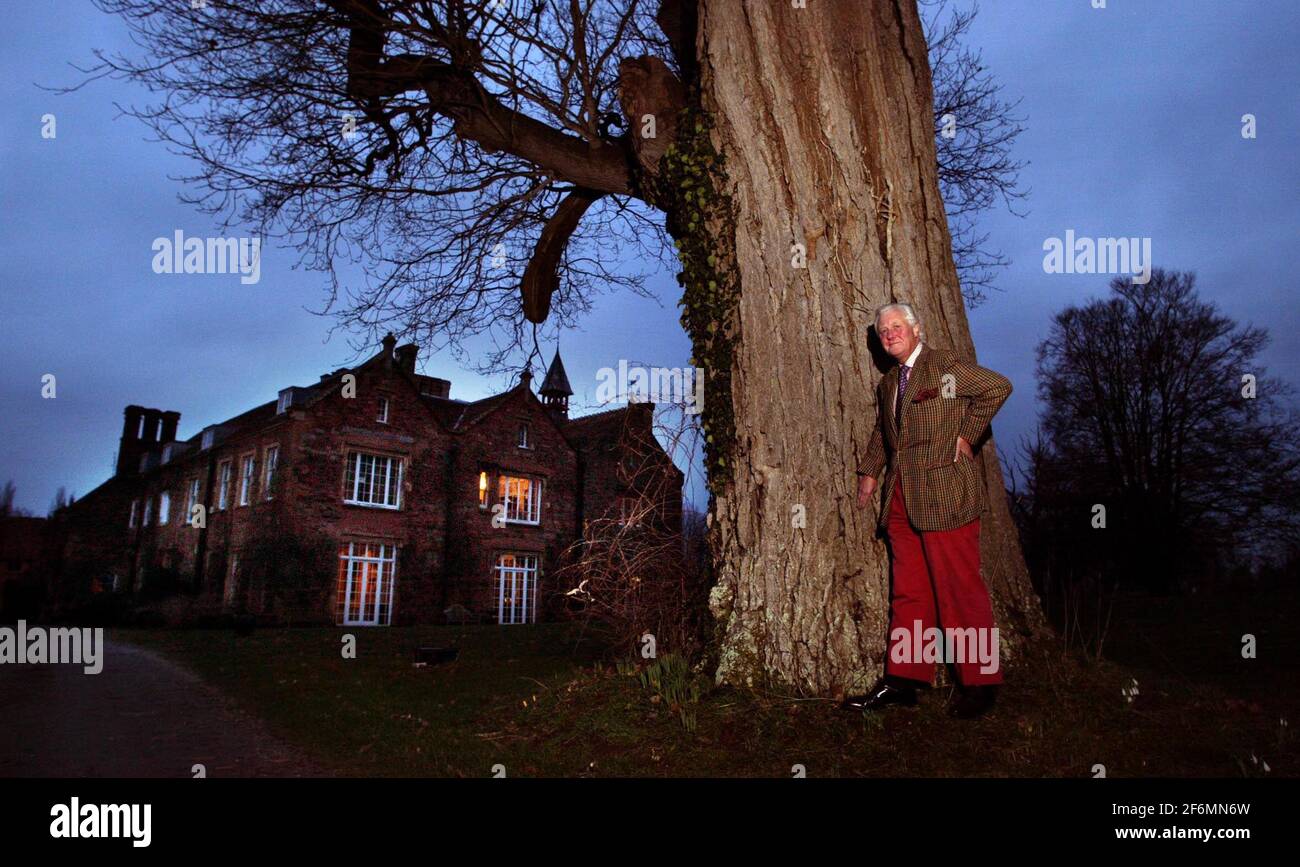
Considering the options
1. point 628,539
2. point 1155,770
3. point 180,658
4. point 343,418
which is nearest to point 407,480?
point 343,418

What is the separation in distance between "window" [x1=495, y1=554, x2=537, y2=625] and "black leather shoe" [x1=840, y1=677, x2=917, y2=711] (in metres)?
25.4

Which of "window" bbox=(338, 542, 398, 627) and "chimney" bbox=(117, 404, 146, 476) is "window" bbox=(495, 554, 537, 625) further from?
"chimney" bbox=(117, 404, 146, 476)

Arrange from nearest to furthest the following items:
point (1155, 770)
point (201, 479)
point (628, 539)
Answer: point (1155, 770)
point (628, 539)
point (201, 479)

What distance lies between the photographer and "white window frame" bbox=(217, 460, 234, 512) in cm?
2706

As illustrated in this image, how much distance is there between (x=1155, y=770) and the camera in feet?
11.2

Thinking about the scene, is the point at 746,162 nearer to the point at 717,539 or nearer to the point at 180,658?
the point at 717,539

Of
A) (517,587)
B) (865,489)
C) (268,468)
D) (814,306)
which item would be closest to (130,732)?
(865,489)

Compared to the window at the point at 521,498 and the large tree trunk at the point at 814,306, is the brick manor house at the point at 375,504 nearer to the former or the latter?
the window at the point at 521,498

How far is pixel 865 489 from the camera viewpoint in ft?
14.4

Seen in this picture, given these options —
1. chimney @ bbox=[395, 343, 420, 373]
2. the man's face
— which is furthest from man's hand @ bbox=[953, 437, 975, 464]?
chimney @ bbox=[395, 343, 420, 373]

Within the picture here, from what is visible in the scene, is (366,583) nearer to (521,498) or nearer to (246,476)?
(246,476)

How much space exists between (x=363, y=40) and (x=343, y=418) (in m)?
19.7

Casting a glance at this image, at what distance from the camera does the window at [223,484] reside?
27125mm

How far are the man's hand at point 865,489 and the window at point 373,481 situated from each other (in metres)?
23.0
